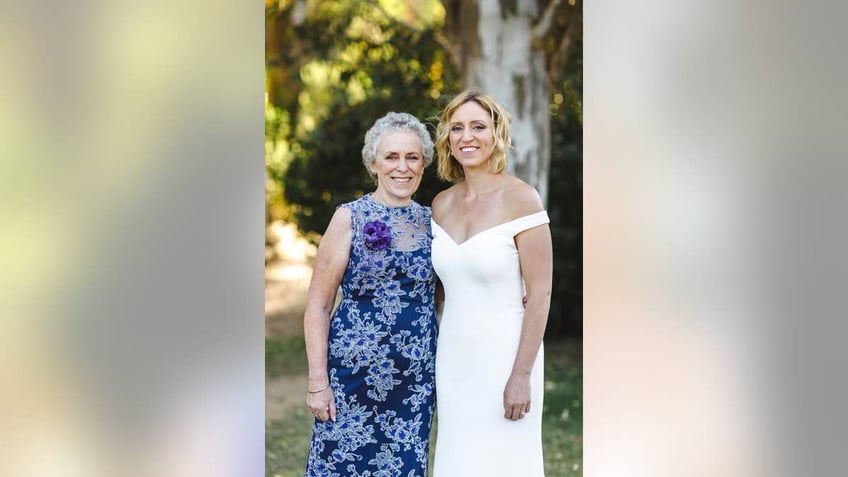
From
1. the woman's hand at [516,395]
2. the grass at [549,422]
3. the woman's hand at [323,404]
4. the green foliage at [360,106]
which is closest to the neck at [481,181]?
the woman's hand at [516,395]

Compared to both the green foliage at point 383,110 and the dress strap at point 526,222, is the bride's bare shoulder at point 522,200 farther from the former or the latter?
the green foliage at point 383,110

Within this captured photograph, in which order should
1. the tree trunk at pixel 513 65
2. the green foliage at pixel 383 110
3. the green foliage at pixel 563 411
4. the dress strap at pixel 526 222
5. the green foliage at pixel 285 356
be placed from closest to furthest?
the dress strap at pixel 526 222 → the green foliage at pixel 563 411 → the tree trunk at pixel 513 65 → the green foliage at pixel 383 110 → the green foliage at pixel 285 356

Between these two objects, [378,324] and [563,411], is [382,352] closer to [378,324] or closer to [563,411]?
[378,324]

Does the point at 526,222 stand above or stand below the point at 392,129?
below

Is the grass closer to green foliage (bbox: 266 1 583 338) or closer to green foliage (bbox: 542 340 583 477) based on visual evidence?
green foliage (bbox: 542 340 583 477)

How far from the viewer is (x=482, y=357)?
3.57 m

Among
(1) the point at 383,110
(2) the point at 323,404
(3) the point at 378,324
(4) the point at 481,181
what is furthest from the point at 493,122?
(1) the point at 383,110

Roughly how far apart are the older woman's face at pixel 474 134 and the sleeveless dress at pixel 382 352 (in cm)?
28

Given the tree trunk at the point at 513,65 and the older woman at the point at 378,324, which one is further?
the tree trunk at the point at 513,65

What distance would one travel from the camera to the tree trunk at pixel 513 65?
7199 millimetres

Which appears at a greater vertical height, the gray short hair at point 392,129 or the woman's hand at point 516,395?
the gray short hair at point 392,129

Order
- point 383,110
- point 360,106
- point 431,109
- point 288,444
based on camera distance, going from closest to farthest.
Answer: point 288,444 < point 431,109 < point 383,110 < point 360,106
